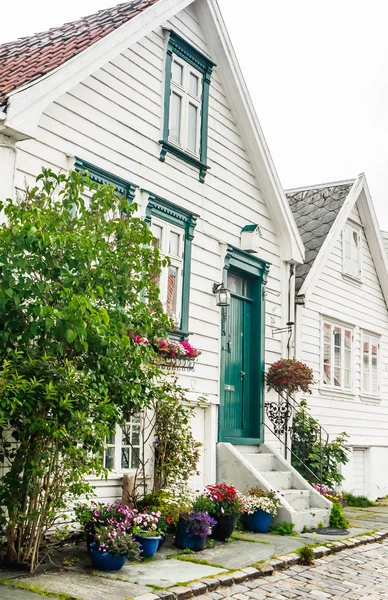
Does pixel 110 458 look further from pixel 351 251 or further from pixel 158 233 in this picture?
pixel 351 251

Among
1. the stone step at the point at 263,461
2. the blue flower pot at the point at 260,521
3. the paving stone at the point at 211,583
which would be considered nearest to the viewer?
the paving stone at the point at 211,583

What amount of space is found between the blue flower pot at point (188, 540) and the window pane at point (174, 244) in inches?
154

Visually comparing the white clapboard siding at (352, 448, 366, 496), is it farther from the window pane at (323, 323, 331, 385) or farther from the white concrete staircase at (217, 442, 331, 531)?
the white concrete staircase at (217, 442, 331, 531)

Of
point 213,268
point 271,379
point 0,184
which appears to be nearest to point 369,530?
point 271,379

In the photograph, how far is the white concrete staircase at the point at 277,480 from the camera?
34.3 ft

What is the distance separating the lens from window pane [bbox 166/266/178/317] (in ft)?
34.4

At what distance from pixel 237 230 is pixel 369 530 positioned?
520cm

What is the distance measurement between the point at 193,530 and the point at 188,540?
17 cm

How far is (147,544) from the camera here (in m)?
7.86

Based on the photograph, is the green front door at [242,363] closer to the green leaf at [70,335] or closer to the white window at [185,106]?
the white window at [185,106]

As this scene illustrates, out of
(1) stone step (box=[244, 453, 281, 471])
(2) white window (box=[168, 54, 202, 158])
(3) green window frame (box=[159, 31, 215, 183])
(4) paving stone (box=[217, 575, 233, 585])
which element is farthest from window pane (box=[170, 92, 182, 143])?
(4) paving stone (box=[217, 575, 233, 585])

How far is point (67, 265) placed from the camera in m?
6.65

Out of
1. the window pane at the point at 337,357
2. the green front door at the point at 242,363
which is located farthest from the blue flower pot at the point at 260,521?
the window pane at the point at 337,357

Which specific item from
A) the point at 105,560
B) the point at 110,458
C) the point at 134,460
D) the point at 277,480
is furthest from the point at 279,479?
the point at 105,560
